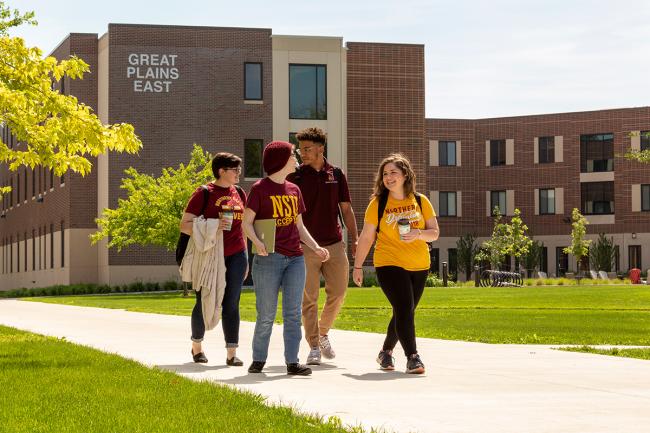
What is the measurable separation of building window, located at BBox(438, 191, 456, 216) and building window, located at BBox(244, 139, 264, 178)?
81.3 ft

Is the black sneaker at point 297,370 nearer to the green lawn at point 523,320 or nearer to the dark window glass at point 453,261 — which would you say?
the green lawn at point 523,320

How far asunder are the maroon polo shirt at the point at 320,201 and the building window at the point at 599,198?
231 ft

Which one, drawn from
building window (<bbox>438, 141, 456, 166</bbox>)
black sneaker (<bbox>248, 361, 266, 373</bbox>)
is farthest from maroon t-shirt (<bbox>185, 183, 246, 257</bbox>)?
building window (<bbox>438, 141, 456, 166</bbox>)

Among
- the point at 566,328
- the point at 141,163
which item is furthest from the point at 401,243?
the point at 141,163

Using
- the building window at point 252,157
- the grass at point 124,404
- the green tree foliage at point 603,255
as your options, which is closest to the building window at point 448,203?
the green tree foliage at point 603,255

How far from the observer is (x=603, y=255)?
76562 mm

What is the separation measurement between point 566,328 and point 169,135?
41.8 metres

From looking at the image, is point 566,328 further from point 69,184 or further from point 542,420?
point 69,184

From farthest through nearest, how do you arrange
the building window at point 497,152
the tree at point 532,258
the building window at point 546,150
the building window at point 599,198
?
the building window at point 497,152
the building window at point 546,150
the building window at point 599,198
the tree at point 532,258

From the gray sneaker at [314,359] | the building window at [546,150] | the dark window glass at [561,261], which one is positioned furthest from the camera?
the building window at [546,150]

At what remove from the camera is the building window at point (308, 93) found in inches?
2397

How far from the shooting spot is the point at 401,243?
11.1m

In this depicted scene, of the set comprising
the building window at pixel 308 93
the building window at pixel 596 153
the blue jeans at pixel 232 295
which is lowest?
the blue jeans at pixel 232 295

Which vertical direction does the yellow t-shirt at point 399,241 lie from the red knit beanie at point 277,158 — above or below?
below
